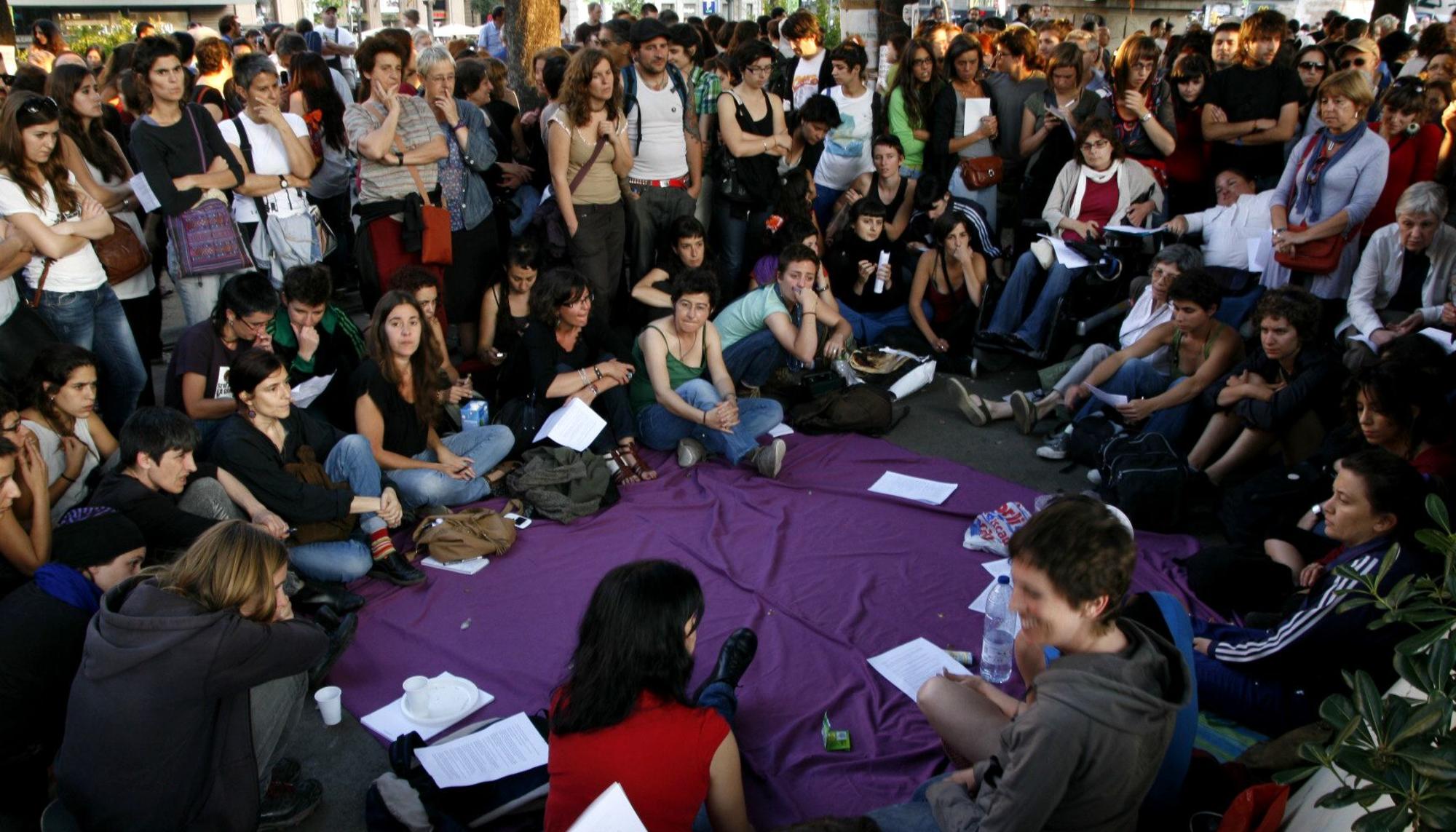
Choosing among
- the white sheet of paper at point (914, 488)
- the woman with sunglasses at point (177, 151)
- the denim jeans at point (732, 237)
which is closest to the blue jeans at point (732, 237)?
the denim jeans at point (732, 237)

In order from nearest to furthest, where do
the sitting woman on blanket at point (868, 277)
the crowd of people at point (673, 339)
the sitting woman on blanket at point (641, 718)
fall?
1. the sitting woman on blanket at point (641, 718)
2. the crowd of people at point (673, 339)
3. the sitting woman on blanket at point (868, 277)

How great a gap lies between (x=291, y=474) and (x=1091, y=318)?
4783 millimetres

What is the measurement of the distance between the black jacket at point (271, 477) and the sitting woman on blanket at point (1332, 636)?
3.29m

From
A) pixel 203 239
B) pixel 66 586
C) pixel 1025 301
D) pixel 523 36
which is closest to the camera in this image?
pixel 66 586

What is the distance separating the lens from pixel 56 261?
4.65 m

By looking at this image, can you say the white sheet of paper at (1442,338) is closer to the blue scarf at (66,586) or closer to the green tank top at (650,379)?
the green tank top at (650,379)

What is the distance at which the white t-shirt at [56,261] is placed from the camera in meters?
4.45

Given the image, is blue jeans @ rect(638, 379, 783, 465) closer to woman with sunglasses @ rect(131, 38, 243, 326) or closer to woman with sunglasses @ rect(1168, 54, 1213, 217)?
woman with sunglasses @ rect(131, 38, 243, 326)

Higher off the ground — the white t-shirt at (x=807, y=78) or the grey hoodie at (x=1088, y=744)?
the white t-shirt at (x=807, y=78)

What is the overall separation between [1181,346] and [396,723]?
170 inches

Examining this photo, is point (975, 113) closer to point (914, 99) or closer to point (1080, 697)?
point (914, 99)

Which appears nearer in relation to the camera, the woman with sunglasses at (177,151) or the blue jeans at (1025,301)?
the woman with sunglasses at (177,151)

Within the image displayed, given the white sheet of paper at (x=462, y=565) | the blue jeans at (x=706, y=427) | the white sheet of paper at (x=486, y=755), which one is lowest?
the white sheet of paper at (x=486, y=755)

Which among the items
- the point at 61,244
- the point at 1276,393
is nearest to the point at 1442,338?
the point at 1276,393
